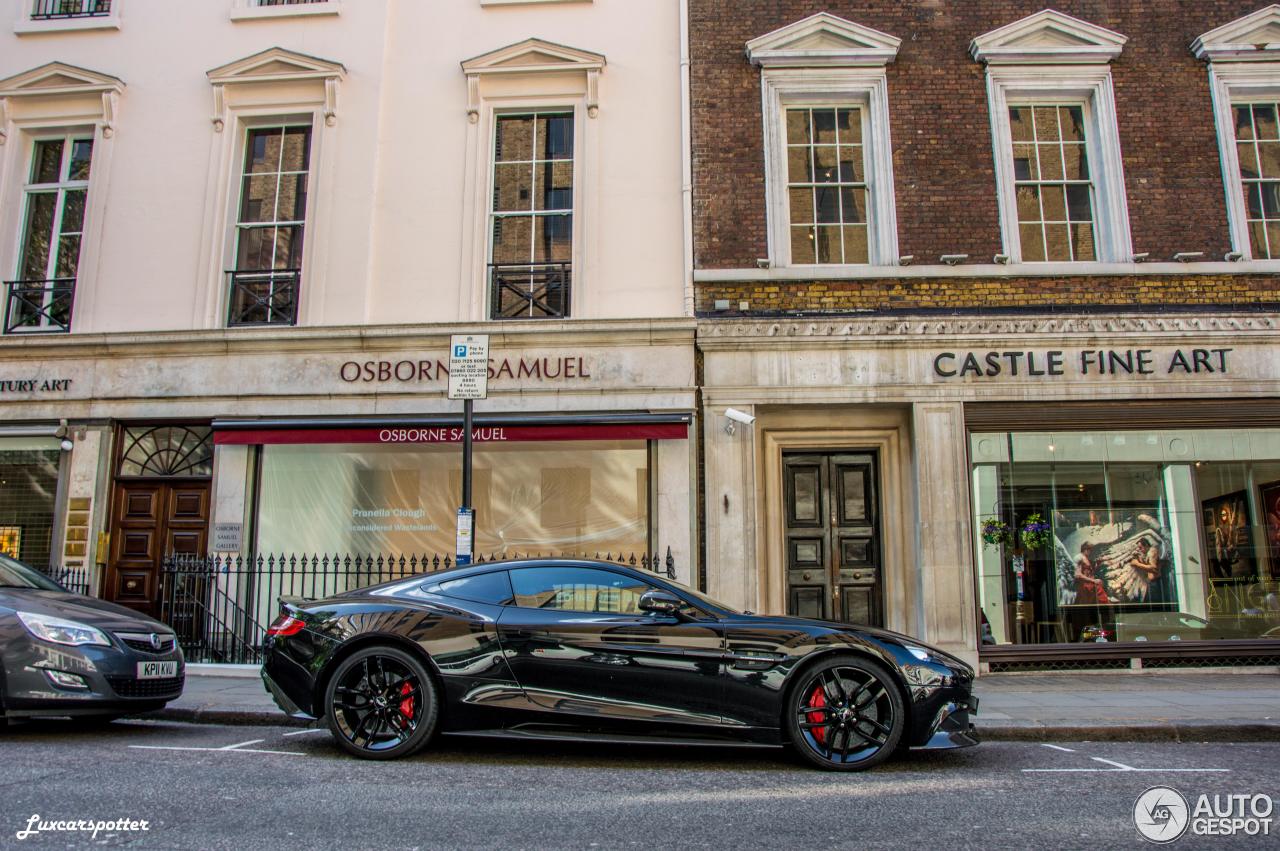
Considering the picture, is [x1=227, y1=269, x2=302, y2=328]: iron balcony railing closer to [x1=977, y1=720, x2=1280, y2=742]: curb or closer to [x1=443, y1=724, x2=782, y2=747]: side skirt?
[x1=443, y1=724, x2=782, y2=747]: side skirt

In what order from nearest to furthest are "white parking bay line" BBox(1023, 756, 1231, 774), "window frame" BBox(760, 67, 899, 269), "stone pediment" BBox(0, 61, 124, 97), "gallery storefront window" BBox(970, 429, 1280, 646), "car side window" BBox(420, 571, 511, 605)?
"white parking bay line" BBox(1023, 756, 1231, 774)
"car side window" BBox(420, 571, 511, 605)
"gallery storefront window" BBox(970, 429, 1280, 646)
"window frame" BBox(760, 67, 899, 269)
"stone pediment" BBox(0, 61, 124, 97)

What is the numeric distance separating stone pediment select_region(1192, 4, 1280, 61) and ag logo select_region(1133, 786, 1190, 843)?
10.4 meters

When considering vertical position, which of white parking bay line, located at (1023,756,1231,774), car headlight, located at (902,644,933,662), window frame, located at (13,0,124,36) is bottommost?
white parking bay line, located at (1023,756,1231,774)

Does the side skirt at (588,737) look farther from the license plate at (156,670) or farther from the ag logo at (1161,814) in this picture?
the license plate at (156,670)

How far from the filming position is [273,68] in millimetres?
12711

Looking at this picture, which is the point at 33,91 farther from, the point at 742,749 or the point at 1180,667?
the point at 1180,667

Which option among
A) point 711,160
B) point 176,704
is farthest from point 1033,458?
point 176,704

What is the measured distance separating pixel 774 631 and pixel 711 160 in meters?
7.73

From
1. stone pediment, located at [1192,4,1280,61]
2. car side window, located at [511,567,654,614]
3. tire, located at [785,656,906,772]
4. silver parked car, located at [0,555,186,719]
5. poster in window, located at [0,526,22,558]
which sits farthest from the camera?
poster in window, located at [0,526,22,558]

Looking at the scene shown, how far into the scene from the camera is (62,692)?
646cm

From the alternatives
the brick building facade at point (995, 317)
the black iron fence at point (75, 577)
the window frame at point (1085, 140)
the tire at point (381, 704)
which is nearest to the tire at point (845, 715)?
the tire at point (381, 704)

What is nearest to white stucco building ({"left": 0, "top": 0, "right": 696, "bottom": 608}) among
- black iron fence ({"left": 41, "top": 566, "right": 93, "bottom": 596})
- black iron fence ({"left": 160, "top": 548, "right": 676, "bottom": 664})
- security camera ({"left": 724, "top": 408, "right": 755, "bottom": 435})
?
black iron fence ({"left": 41, "top": 566, "right": 93, "bottom": 596})

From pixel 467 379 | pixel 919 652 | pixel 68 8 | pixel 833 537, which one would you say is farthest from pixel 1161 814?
pixel 68 8

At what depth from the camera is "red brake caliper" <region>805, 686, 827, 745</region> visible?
5.75 metres
